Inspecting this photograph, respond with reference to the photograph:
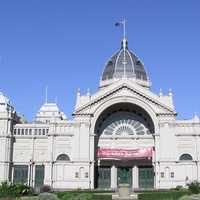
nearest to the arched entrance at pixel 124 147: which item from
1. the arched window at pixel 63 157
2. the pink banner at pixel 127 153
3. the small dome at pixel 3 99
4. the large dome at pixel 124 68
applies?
the pink banner at pixel 127 153

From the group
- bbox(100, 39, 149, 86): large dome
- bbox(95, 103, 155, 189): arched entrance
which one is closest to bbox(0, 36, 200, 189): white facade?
bbox(95, 103, 155, 189): arched entrance

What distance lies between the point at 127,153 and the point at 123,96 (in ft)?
35.9

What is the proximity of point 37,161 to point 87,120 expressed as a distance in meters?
12.4

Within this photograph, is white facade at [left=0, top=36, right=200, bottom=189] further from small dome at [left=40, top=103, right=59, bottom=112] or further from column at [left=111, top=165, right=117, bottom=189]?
small dome at [left=40, top=103, right=59, bottom=112]

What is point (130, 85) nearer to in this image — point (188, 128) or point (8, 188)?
point (188, 128)

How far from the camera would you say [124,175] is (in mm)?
81375

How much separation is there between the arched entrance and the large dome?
1137cm

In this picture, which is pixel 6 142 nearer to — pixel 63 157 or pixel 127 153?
pixel 63 157

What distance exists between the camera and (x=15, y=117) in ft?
279

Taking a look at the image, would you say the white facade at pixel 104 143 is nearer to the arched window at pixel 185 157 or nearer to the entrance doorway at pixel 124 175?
the arched window at pixel 185 157

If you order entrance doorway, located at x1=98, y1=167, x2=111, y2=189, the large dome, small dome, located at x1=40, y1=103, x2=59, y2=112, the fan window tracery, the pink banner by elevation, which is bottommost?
entrance doorway, located at x1=98, y1=167, x2=111, y2=189

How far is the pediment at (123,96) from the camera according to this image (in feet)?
260

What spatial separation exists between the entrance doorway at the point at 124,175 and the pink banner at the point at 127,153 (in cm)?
295

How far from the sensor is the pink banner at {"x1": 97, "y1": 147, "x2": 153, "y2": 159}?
80125 millimetres
